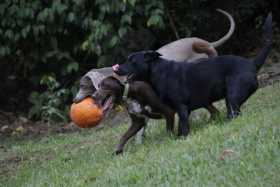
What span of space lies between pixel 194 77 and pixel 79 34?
19.3 ft

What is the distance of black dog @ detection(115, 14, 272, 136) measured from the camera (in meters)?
8.59

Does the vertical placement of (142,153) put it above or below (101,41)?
above

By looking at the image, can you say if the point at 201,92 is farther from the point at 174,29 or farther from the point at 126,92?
the point at 174,29

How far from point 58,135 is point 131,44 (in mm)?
2900

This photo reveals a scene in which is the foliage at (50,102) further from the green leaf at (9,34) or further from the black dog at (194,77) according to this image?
the black dog at (194,77)

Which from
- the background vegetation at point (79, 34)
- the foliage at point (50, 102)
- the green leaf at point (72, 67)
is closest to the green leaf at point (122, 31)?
the background vegetation at point (79, 34)

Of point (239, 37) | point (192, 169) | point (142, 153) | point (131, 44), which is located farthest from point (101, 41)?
point (192, 169)

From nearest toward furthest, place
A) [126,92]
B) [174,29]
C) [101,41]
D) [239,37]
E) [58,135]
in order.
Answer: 1. [126,92]
2. [58,135]
3. [101,41]
4. [174,29]
5. [239,37]

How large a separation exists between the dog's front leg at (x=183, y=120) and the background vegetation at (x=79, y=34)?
4.34 metres

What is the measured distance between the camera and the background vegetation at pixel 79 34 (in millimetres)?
13148

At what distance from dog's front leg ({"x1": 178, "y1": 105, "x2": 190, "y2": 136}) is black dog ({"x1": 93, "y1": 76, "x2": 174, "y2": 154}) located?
0.62ft

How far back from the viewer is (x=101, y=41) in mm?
13461

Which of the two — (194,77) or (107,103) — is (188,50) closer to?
(194,77)

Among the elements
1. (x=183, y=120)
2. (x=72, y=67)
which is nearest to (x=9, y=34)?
(x=72, y=67)
